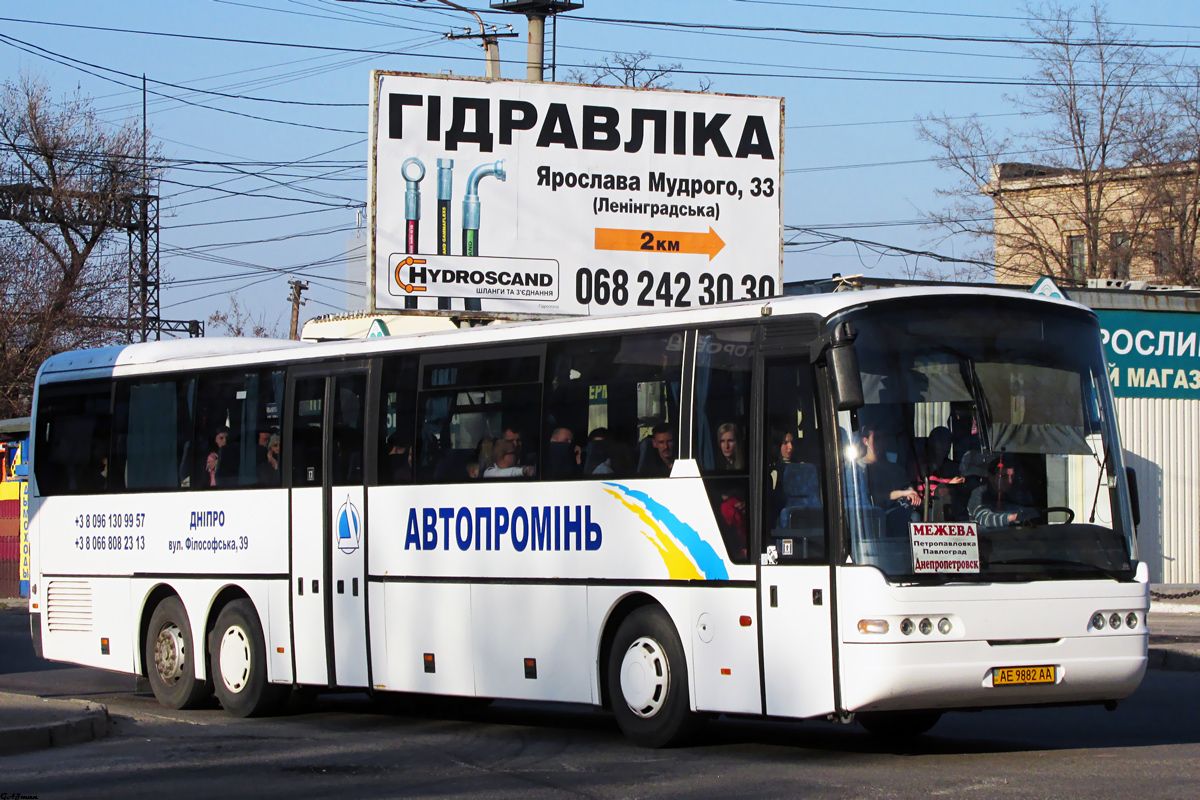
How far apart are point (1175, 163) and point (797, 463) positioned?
122ft

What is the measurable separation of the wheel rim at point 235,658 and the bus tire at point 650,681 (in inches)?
171

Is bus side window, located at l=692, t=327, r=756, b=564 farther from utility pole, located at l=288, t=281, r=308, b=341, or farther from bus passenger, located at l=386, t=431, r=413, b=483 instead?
utility pole, located at l=288, t=281, r=308, b=341

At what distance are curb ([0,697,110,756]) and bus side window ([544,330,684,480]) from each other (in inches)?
156

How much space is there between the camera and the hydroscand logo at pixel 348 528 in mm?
13125

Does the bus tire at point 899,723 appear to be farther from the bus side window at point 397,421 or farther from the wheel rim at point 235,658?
the wheel rim at point 235,658

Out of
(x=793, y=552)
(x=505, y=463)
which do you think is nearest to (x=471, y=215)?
(x=505, y=463)

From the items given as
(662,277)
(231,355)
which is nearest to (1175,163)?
(662,277)

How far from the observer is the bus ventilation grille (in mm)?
15750

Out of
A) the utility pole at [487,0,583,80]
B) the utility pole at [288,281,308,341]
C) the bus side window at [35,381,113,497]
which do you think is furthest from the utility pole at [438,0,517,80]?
the utility pole at [288,281,308,341]

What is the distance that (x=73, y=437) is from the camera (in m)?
16.1

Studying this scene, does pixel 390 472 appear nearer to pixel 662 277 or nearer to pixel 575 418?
pixel 575 418

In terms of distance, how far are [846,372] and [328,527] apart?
548 cm

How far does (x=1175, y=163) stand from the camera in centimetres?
4331

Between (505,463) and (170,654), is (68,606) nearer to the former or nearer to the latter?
(170,654)
